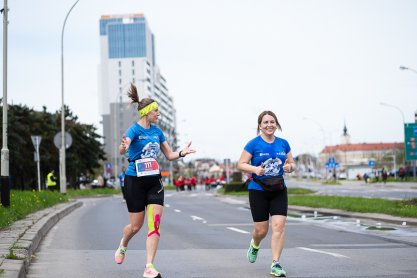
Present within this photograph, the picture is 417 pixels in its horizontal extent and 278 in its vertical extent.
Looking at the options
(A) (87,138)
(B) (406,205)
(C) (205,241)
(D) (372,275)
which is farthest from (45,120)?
(D) (372,275)

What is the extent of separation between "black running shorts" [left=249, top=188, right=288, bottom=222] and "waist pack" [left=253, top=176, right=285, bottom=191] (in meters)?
0.10

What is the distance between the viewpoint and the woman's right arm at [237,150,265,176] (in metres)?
8.41

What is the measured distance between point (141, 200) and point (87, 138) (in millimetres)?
84014

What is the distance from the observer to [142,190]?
27.4 ft

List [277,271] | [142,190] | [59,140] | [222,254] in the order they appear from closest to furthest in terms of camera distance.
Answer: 1. [277,271]
2. [142,190]
3. [222,254]
4. [59,140]

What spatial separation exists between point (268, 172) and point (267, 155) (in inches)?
7.8

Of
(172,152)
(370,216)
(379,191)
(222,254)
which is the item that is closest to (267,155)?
(172,152)

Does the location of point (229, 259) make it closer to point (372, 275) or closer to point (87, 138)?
point (372, 275)

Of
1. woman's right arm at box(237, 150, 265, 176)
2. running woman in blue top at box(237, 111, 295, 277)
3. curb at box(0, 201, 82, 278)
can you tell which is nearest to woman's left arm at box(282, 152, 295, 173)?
running woman in blue top at box(237, 111, 295, 277)

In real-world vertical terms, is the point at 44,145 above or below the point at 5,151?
above

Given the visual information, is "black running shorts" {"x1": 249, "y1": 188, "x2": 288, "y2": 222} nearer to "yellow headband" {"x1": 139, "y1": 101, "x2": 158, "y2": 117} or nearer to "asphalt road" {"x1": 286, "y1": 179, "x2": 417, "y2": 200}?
"yellow headband" {"x1": 139, "y1": 101, "x2": 158, "y2": 117}

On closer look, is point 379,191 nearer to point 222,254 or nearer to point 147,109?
point 222,254

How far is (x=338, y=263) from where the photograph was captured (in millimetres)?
9547

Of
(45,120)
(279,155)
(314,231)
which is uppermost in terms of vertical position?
(45,120)
